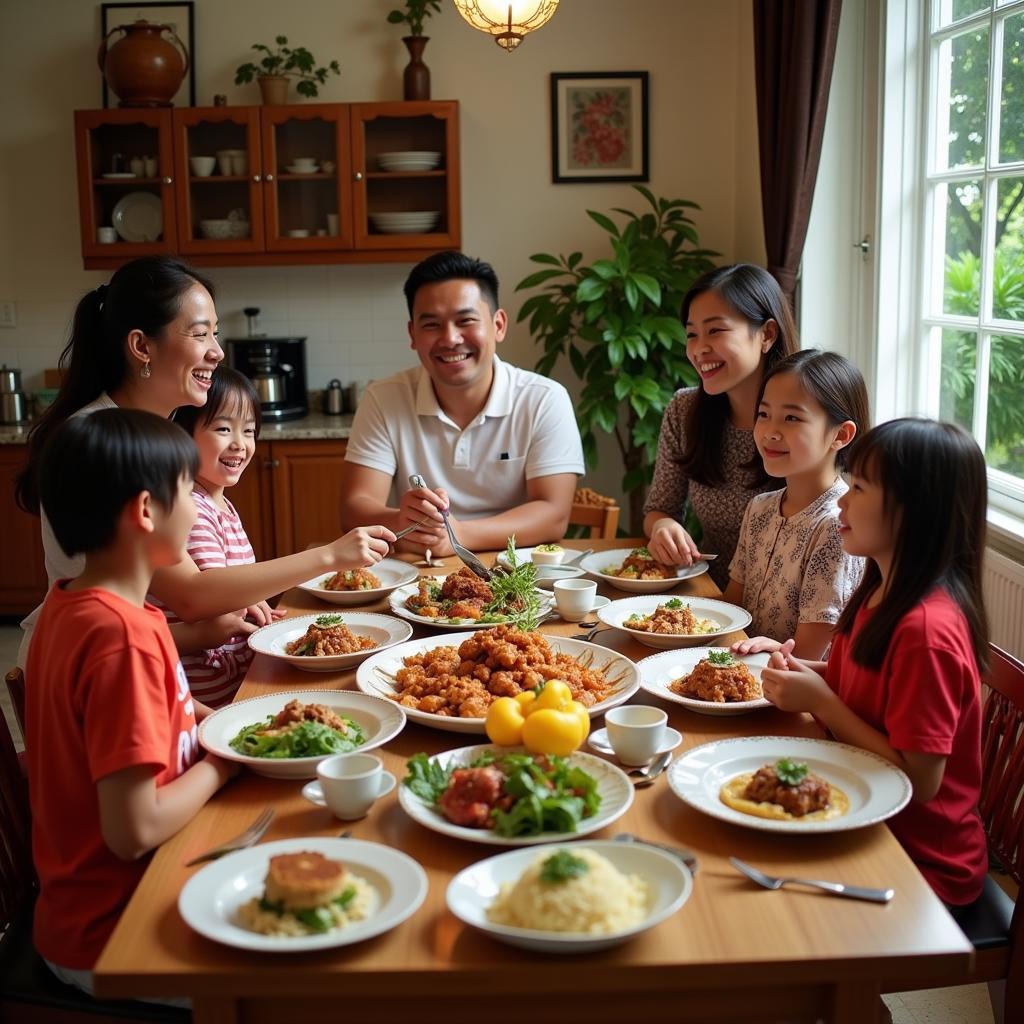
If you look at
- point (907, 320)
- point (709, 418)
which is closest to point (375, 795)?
point (709, 418)

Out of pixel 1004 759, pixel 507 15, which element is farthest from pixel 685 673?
pixel 507 15

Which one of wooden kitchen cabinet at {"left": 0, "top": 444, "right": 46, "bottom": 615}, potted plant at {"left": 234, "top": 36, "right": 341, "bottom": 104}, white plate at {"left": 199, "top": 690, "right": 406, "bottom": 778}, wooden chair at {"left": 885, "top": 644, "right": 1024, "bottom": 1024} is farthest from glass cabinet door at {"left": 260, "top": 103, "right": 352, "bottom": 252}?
wooden chair at {"left": 885, "top": 644, "right": 1024, "bottom": 1024}

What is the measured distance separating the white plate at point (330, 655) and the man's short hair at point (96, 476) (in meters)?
0.51

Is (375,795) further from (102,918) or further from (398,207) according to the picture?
(398,207)

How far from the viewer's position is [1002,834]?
1.74 metres

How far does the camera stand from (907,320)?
3.68 metres

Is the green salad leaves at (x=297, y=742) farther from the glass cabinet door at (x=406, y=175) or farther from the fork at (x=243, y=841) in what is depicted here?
the glass cabinet door at (x=406, y=175)

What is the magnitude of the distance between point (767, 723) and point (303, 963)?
82 centimetres

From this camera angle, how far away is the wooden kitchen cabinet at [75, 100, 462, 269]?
472 cm

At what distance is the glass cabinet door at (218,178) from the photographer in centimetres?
472

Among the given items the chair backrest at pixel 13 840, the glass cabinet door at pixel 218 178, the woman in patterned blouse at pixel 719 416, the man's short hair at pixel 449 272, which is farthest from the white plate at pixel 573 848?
the glass cabinet door at pixel 218 178

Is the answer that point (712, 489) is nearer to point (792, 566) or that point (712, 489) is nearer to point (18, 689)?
point (792, 566)

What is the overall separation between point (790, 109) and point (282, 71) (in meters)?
2.25

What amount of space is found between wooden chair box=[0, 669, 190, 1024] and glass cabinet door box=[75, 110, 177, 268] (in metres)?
3.43
